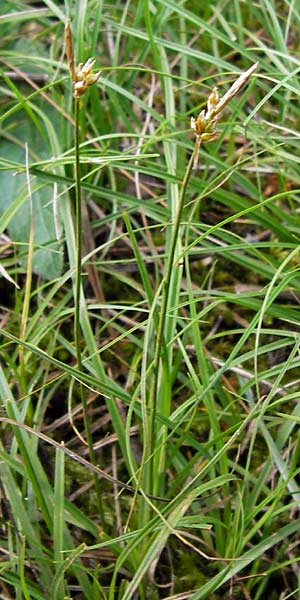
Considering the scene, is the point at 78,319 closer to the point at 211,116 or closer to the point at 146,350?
the point at 146,350

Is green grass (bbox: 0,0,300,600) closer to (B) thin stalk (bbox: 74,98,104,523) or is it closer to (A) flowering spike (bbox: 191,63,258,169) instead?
(B) thin stalk (bbox: 74,98,104,523)

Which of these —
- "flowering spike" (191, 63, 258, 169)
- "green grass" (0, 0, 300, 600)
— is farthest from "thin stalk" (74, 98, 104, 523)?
"flowering spike" (191, 63, 258, 169)

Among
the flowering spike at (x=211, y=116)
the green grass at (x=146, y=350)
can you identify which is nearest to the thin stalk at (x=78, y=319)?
the green grass at (x=146, y=350)

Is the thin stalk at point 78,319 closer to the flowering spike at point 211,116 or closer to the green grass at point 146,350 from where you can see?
the green grass at point 146,350

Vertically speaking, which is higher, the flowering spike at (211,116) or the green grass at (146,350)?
the flowering spike at (211,116)

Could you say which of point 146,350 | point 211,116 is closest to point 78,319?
point 146,350

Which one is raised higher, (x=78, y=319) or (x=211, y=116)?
(x=211, y=116)

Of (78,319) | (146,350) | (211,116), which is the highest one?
(211,116)

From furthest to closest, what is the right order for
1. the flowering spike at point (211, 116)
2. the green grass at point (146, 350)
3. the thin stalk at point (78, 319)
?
the green grass at point (146, 350), the thin stalk at point (78, 319), the flowering spike at point (211, 116)

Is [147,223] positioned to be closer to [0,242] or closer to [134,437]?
[0,242]
